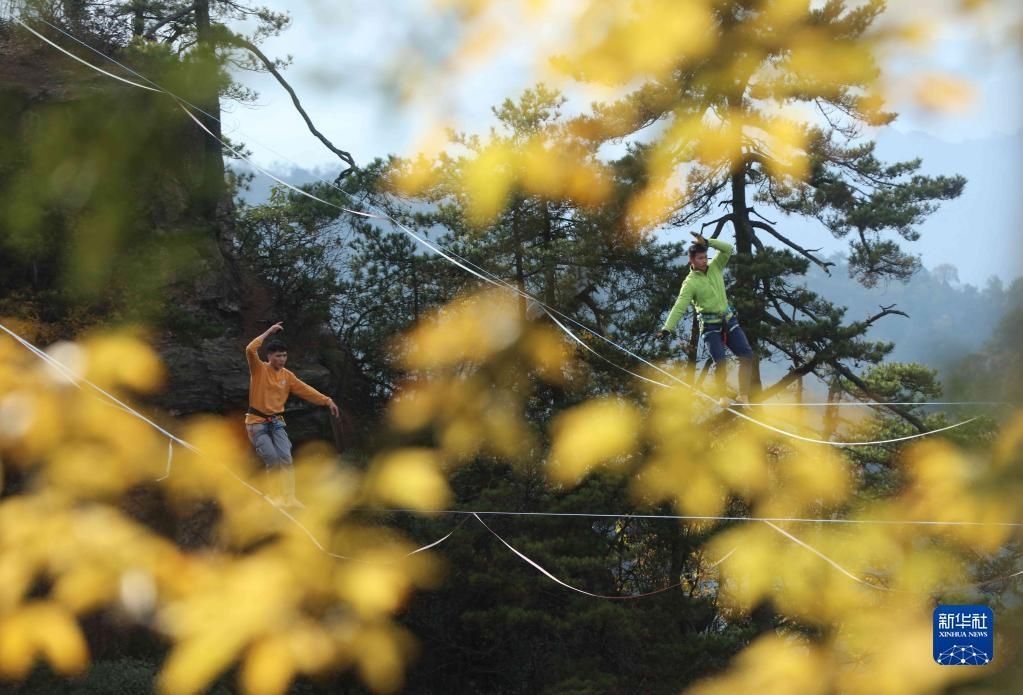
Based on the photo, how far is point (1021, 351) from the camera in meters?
6.21

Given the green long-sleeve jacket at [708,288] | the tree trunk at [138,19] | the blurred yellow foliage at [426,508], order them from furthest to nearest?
1. the tree trunk at [138,19]
2. the blurred yellow foliage at [426,508]
3. the green long-sleeve jacket at [708,288]

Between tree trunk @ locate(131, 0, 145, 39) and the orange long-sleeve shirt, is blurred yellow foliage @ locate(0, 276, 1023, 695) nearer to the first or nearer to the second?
the orange long-sleeve shirt

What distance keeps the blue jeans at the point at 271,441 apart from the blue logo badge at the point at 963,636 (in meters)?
5.98

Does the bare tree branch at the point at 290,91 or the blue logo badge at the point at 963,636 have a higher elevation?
the bare tree branch at the point at 290,91

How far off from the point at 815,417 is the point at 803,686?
366 centimetres

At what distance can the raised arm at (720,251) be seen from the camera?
22.5ft

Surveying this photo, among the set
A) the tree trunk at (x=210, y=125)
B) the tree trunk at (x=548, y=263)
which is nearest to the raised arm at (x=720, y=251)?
the tree trunk at (x=548, y=263)

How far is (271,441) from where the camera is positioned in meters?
6.44

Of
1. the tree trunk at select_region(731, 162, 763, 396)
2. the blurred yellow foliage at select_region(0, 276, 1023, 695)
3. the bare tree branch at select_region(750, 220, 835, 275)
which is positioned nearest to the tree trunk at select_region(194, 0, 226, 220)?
the blurred yellow foliage at select_region(0, 276, 1023, 695)

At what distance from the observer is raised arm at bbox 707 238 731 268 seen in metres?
6.84

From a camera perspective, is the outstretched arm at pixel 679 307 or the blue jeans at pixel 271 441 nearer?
the blue jeans at pixel 271 441

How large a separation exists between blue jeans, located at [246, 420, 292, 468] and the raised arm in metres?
3.19

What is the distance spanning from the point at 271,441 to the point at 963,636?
6357 millimetres

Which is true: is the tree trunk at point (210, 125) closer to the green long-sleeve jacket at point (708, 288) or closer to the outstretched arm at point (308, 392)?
the outstretched arm at point (308, 392)
